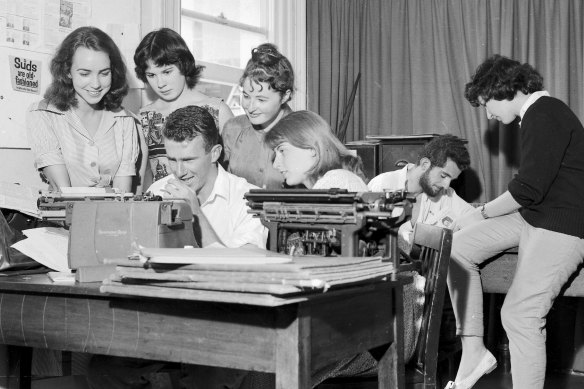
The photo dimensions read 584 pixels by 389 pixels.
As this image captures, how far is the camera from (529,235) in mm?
3004

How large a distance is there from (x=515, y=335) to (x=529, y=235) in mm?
393

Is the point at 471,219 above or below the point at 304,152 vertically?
below

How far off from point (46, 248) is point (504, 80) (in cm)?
201

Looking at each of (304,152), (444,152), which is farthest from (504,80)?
(304,152)

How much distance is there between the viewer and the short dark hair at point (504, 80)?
313 centimetres

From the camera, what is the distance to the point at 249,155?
312cm

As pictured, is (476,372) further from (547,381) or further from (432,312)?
(432,312)

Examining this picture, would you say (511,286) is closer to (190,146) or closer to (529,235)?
(529,235)

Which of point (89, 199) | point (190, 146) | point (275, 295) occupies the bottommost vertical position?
point (275, 295)

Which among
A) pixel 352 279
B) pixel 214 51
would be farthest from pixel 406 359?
pixel 214 51

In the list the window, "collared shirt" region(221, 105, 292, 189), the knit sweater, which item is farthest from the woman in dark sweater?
the window

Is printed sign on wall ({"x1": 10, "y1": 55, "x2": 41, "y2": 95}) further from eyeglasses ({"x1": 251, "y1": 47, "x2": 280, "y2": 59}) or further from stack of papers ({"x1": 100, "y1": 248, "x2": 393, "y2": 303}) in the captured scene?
stack of papers ({"x1": 100, "y1": 248, "x2": 393, "y2": 303})

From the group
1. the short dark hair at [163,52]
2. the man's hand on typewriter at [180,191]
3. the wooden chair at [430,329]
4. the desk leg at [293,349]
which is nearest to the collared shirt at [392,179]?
the short dark hair at [163,52]

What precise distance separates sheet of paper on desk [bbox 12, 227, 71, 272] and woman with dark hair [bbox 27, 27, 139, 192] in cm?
96
